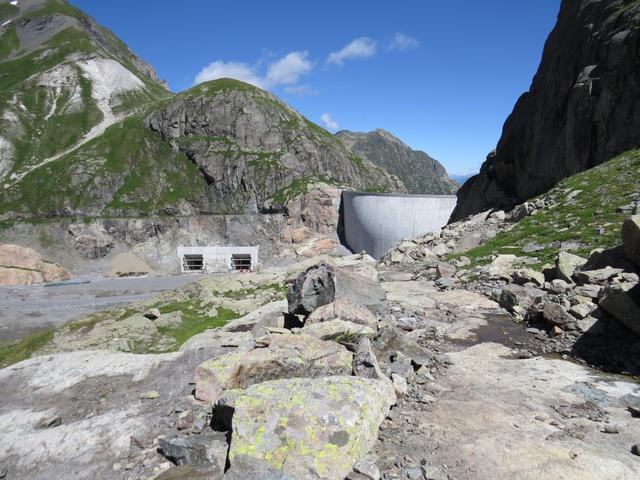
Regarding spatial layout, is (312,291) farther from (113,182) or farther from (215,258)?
(113,182)

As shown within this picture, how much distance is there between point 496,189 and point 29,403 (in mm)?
50971

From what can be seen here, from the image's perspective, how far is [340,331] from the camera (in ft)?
34.9

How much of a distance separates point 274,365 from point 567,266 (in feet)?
45.2

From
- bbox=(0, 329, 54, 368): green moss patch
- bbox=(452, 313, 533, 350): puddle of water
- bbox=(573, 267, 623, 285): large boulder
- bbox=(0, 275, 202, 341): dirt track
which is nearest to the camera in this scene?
bbox=(452, 313, 533, 350): puddle of water

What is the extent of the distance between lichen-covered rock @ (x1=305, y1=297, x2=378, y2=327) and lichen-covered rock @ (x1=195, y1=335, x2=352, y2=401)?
1862mm

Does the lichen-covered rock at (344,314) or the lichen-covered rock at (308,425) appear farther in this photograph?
the lichen-covered rock at (344,314)

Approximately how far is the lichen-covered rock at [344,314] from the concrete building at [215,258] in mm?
80515

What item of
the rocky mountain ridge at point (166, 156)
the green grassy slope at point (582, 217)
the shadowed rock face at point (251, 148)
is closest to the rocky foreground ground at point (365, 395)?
the green grassy slope at point (582, 217)

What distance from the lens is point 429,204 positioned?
203 feet

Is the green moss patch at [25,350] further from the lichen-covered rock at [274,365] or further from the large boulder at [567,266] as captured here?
the large boulder at [567,266]

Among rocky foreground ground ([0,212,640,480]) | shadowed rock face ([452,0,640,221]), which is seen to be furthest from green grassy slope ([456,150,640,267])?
rocky foreground ground ([0,212,640,480])

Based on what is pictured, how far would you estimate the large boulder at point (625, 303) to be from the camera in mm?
10719

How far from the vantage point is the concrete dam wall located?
6153 cm

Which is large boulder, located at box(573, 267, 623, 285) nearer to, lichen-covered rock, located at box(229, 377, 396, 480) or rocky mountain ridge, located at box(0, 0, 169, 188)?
lichen-covered rock, located at box(229, 377, 396, 480)
